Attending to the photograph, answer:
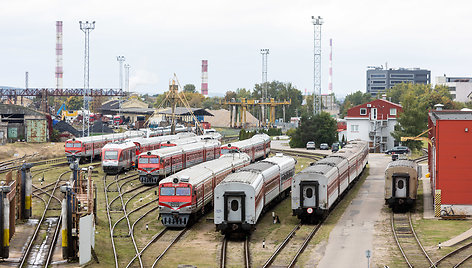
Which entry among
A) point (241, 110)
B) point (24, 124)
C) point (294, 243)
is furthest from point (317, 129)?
point (241, 110)

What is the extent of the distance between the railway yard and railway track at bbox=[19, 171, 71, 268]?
4 cm

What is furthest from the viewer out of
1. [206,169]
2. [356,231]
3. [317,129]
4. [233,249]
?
[317,129]

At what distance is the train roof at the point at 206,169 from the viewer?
35.6 meters

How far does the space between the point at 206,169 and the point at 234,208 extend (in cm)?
835

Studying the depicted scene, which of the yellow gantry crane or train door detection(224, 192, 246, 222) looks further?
the yellow gantry crane

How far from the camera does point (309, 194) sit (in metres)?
36.0

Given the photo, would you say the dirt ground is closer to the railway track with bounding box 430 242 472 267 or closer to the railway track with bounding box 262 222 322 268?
the railway track with bounding box 262 222 322 268

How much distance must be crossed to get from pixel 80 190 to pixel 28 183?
649cm

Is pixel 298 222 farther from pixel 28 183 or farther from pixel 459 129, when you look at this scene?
pixel 28 183

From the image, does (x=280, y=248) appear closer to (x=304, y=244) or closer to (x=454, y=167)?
(x=304, y=244)

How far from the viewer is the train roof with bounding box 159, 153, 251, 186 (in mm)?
35625

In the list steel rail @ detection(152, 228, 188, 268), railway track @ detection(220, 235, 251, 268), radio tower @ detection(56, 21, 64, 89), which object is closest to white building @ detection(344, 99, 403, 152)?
steel rail @ detection(152, 228, 188, 268)

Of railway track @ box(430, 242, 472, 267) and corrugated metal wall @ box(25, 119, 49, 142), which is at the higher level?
corrugated metal wall @ box(25, 119, 49, 142)

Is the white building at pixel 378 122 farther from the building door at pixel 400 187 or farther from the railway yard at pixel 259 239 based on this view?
the building door at pixel 400 187
